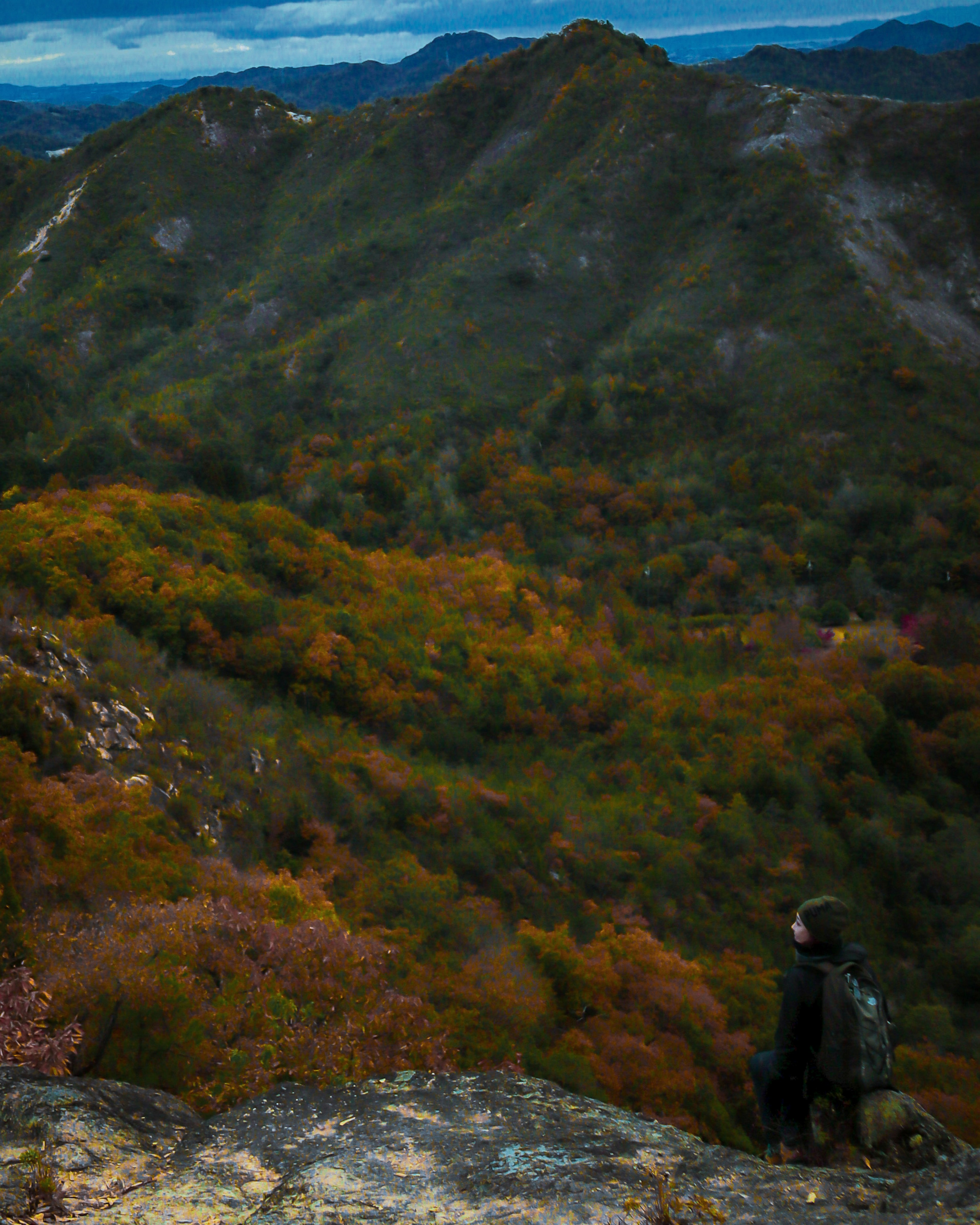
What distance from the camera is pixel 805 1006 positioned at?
447 centimetres

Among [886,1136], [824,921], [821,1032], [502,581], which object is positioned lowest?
[502,581]

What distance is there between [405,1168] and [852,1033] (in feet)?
9.06

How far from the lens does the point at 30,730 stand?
1098cm

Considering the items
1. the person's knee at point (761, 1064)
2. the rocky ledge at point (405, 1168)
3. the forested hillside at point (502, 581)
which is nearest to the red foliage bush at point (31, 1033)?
the forested hillside at point (502, 581)

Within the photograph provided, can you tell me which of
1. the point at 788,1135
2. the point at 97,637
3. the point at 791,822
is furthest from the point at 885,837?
the point at 97,637

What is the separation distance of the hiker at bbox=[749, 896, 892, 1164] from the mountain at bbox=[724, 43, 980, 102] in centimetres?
18344

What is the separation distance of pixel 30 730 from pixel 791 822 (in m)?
18.4

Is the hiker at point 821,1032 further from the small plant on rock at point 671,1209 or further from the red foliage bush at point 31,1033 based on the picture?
the red foliage bush at point 31,1033

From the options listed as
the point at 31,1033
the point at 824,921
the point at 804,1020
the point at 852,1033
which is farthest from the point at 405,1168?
the point at 31,1033

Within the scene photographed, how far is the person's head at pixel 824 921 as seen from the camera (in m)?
4.45

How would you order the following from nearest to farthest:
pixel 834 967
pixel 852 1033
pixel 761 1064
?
1. pixel 852 1033
2. pixel 834 967
3. pixel 761 1064

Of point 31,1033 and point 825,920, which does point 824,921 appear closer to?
point 825,920

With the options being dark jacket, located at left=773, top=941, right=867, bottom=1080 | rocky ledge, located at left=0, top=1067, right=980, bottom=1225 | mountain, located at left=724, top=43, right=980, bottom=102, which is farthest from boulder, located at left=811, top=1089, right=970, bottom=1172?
mountain, located at left=724, top=43, right=980, bottom=102

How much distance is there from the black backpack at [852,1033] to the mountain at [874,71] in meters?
184
